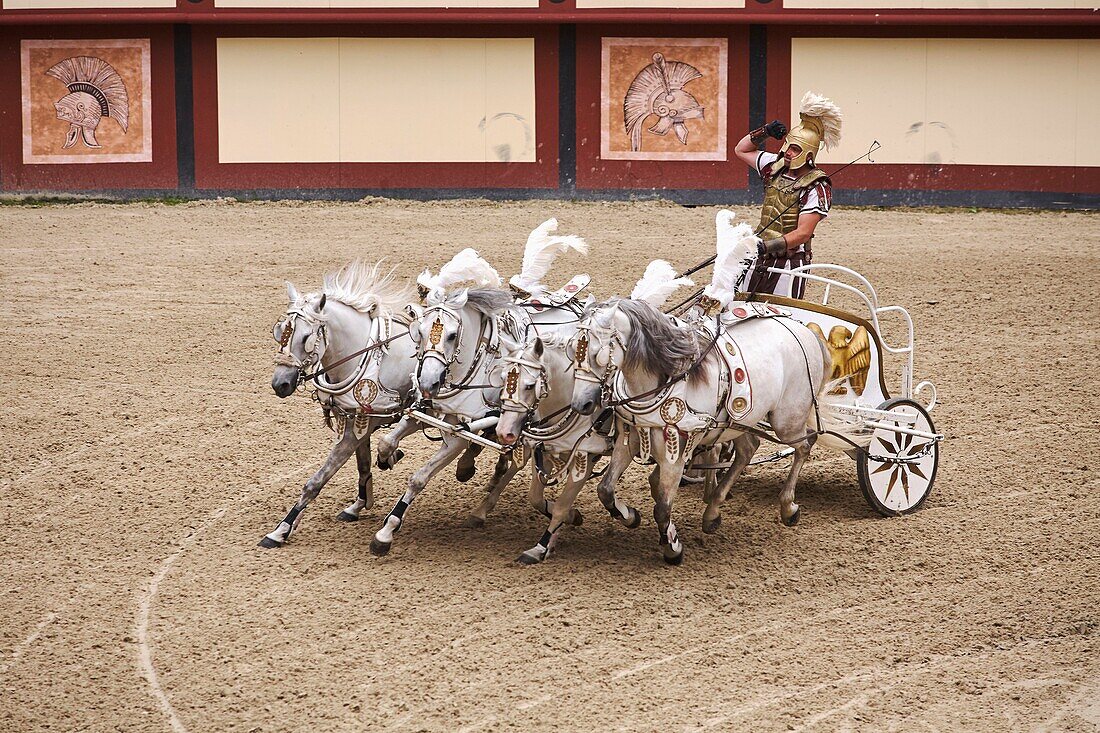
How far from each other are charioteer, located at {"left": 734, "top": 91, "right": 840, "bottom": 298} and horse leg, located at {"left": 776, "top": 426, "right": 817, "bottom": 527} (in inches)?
43.2

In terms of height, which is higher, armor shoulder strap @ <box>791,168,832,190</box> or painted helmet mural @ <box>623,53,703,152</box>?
painted helmet mural @ <box>623,53,703,152</box>

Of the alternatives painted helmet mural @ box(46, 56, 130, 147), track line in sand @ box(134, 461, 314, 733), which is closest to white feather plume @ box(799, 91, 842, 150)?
track line in sand @ box(134, 461, 314, 733)

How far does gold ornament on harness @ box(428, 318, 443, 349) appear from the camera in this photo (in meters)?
7.46

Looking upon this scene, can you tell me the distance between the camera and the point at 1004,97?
57.0 feet

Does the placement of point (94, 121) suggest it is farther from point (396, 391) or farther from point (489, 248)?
point (396, 391)

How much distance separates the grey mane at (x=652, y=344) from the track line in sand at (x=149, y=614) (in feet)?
9.33

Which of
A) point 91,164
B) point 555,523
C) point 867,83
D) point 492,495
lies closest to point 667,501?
point 555,523

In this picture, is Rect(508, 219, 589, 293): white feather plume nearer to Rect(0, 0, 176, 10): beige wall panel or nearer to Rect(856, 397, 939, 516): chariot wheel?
Rect(856, 397, 939, 516): chariot wheel

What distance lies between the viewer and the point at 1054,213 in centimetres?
1748

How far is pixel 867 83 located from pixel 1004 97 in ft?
5.94

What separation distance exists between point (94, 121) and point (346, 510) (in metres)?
10.7

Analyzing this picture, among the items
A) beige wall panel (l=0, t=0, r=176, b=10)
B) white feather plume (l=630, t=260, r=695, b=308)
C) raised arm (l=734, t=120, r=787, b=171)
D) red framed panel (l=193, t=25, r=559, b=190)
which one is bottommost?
white feather plume (l=630, t=260, r=695, b=308)

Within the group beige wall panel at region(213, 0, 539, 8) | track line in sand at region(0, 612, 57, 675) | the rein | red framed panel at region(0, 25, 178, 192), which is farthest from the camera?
red framed panel at region(0, 25, 178, 192)

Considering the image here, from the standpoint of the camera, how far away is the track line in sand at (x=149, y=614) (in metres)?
5.95
